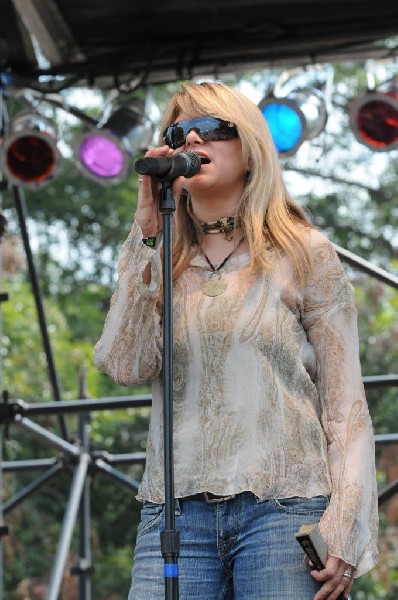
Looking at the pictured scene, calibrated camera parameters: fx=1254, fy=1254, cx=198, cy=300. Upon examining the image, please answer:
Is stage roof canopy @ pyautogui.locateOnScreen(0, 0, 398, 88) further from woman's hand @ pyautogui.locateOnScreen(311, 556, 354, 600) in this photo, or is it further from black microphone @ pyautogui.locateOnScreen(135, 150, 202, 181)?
woman's hand @ pyautogui.locateOnScreen(311, 556, 354, 600)

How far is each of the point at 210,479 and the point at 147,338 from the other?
32 centimetres

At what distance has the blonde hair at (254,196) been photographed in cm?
252

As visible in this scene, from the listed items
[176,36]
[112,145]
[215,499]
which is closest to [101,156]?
[112,145]

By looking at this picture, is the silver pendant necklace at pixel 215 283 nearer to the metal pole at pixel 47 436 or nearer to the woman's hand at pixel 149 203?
the woman's hand at pixel 149 203

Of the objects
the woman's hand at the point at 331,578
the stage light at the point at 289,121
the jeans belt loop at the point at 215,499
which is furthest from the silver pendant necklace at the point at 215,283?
the stage light at the point at 289,121

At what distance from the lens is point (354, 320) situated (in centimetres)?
249

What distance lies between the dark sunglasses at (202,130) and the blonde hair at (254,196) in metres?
0.02

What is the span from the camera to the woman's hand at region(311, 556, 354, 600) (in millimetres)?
2230

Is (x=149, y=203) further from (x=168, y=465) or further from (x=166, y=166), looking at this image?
(x=168, y=465)

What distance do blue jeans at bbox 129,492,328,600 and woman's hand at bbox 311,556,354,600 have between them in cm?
2

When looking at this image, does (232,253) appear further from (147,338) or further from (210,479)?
(210,479)

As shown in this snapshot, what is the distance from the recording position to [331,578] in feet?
7.34

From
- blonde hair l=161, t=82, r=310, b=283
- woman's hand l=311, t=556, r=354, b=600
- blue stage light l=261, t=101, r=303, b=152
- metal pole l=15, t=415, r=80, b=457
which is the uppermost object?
blue stage light l=261, t=101, r=303, b=152

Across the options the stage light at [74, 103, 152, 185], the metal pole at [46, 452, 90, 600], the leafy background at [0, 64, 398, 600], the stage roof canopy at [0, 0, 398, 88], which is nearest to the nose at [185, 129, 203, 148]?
the stage roof canopy at [0, 0, 398, 88]
